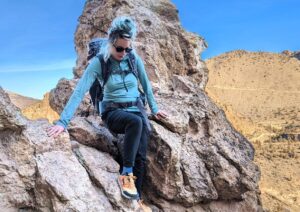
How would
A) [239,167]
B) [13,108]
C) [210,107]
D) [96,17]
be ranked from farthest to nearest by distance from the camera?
1. [96,17]
2. [210,107]
3. [239,167]
4. [13,108]

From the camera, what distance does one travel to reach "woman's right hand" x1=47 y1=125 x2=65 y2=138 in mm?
4836

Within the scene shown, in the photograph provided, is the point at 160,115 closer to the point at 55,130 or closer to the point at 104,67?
the point at 104,67

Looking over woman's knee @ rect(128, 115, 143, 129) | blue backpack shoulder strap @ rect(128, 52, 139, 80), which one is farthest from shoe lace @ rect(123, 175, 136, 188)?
blue backpack shoulder strap @ rect(128, 52, 139, 80)

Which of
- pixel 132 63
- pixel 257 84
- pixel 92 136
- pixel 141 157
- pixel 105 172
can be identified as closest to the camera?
pixel 105 172

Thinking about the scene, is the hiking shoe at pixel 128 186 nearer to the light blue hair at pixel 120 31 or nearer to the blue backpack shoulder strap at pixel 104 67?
the blue backpack shoulder strap at pixel 104 67

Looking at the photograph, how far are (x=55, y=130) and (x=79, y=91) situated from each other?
22.1 inches

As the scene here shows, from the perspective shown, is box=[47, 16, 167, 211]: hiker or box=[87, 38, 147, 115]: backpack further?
box=[87, 38, 147, 115]: backpack

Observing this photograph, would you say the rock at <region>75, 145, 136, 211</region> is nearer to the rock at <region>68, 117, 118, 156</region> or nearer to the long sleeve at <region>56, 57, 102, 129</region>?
the rock at <region>68, 117, 118, 156</region>

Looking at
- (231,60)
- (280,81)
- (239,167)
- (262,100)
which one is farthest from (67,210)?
(231,60)

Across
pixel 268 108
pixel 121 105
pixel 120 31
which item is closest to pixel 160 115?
pixel 121 105

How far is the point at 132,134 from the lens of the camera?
493 centimetres

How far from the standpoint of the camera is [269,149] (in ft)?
82.6

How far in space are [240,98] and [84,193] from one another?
65.3m

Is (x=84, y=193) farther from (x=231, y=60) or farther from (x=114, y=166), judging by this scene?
(x=231, y=60)
